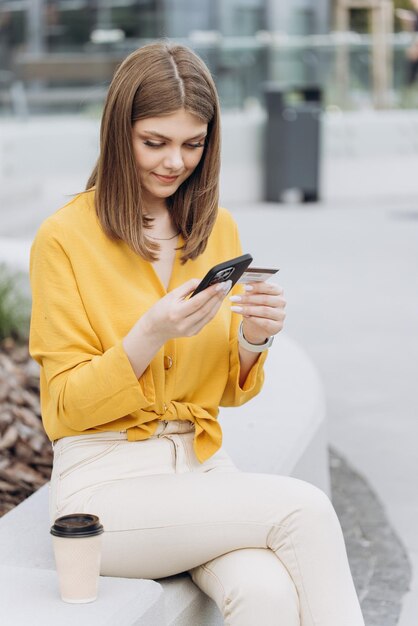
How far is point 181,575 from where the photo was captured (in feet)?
9.24

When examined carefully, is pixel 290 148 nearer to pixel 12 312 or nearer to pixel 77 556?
pixel 12 312

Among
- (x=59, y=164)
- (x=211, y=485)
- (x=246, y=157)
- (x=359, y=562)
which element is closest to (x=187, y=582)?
(x=211, y=485)

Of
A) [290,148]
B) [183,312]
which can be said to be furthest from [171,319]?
[290,148]

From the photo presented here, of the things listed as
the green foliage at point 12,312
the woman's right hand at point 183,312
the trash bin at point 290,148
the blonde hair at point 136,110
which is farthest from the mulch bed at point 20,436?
the trash bin at point 290,148

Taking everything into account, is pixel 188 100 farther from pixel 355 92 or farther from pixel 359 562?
pixel 355 92

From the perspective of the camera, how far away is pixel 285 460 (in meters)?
3.76

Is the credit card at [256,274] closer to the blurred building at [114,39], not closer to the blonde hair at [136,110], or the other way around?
the blonde hair at [136,110]

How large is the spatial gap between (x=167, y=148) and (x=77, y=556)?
1.04 metres

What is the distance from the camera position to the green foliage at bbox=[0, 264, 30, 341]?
227 inches

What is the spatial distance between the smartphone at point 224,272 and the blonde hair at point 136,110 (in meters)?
0.33

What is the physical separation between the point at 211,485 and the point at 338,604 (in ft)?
1.27

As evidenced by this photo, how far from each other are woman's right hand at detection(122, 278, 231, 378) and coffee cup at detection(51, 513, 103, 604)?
436 millimetres

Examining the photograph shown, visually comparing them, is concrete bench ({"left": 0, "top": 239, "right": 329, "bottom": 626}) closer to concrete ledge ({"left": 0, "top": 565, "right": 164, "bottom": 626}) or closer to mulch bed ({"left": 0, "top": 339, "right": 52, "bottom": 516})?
concrete ledge ({"left": 0, "top": 565, "right": 164, "bottom": 626})

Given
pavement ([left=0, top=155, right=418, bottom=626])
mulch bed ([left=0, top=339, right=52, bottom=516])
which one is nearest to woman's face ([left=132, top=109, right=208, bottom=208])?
mulch bed ([left=0, top=339, right=52, bottom=516])
